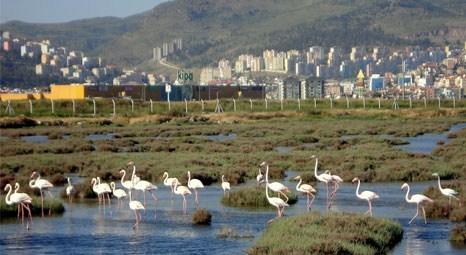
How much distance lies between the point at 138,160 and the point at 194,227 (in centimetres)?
1954

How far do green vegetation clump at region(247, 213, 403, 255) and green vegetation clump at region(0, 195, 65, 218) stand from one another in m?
7.40

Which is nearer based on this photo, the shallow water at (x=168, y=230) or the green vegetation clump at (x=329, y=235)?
the green vegetation clump at (x=329, y=235)

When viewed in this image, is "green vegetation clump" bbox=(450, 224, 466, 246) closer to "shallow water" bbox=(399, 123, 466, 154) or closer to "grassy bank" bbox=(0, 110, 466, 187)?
"grassy bank" bbox=(0, 110, 466, 187)

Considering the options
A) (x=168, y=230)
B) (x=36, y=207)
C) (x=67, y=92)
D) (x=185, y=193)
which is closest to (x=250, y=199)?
(x=185, y=193)

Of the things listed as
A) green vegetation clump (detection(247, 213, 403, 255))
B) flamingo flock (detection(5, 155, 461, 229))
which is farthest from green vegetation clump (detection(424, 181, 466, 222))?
green vegetation clump (detection(247, 213, 403, 255))

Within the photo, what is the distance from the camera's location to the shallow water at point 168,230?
24094 millimetres

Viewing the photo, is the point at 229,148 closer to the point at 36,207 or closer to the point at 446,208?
the point at 36,207

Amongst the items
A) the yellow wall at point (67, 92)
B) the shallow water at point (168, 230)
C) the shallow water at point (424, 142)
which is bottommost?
the shallow water at point (424, 142)

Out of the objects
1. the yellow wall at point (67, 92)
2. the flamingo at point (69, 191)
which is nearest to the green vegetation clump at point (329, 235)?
the flamingo at point (69, 191)

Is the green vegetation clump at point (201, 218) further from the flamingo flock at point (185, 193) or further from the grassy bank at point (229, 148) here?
the grassy bank at point (229, 148)

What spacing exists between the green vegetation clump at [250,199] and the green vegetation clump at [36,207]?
471 cm

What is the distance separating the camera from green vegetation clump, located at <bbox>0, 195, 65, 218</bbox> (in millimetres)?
29781

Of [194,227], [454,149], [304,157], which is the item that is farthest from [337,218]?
[454,149]

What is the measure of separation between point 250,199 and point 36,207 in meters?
5.91
